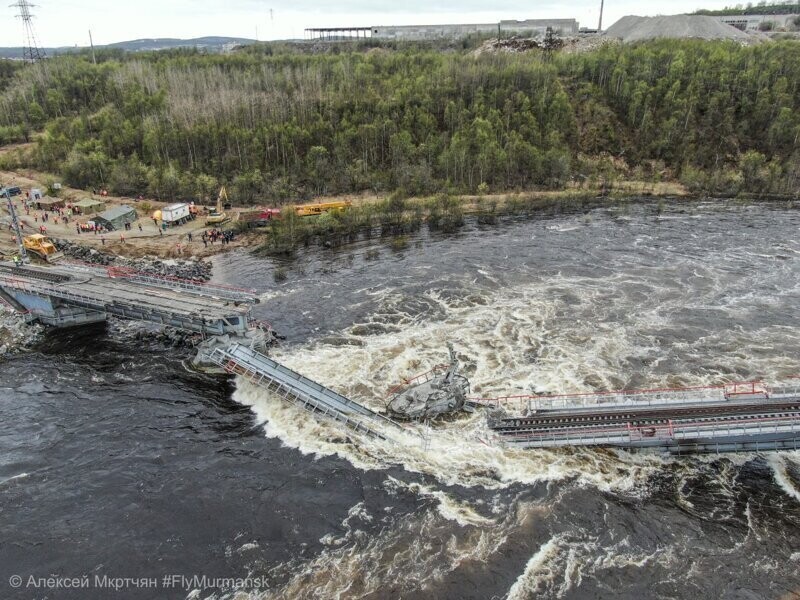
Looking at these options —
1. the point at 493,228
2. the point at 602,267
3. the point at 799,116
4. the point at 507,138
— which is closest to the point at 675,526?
the point at 602,267

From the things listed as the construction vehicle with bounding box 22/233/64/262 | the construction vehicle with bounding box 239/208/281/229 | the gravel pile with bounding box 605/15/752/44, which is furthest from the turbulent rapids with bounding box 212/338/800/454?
the gravel pile with bounding box 605/15/752/44

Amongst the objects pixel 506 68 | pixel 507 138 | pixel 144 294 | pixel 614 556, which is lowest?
pixel 614 556

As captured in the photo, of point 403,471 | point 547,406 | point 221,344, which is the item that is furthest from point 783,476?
point 221,344

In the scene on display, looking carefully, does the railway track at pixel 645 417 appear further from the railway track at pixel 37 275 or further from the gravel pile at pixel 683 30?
the gravel pile at pixel 683 30

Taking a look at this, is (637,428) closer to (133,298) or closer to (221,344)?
(221,344)

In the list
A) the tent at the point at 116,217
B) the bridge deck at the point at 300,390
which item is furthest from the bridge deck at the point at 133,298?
the tent at the point at 116,217

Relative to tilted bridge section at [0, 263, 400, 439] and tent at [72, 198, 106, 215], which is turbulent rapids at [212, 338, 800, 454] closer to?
tilted bridge section at [0, 263, 400, 439]

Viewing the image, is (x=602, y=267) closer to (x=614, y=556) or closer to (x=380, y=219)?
(x=380, y=219)
